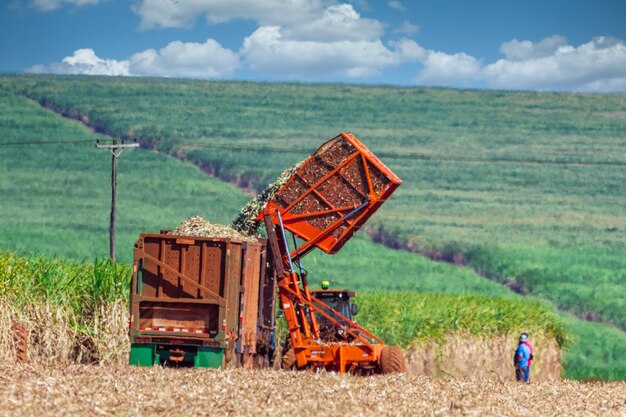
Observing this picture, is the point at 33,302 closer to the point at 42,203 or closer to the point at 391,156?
the point at 42,203

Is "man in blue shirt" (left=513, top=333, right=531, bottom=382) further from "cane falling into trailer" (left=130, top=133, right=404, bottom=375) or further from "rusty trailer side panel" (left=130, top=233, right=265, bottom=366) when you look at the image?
"rusty trailer side panel" (left=130, top=233, right=265, bottom=366)

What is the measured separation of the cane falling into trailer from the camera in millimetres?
18406

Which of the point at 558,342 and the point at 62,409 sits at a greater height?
the point at 62,409

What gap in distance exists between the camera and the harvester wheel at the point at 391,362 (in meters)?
19.6

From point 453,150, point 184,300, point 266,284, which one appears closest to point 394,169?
point 453,150

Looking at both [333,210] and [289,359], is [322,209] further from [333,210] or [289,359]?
[289,359]

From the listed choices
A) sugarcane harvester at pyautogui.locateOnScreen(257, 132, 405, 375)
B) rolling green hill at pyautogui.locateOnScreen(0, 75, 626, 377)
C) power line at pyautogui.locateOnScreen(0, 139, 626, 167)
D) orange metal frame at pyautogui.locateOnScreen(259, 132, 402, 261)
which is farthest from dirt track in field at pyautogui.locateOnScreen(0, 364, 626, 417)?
power line at pyautogui.locateOnScreen(0, 139, 626, 167)

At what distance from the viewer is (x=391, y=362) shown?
1970cm

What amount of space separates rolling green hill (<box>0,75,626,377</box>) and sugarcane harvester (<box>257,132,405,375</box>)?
14.3m

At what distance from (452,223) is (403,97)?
28496 millimetres

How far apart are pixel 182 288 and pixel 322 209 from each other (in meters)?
3.67

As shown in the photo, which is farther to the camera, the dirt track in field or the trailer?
the trailer

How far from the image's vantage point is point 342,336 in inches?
834

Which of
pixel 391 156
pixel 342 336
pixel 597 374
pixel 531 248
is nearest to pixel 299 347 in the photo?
pixel 342 336
